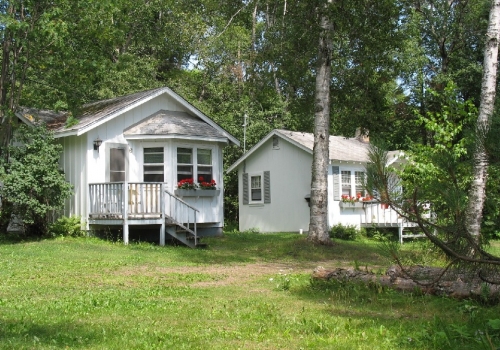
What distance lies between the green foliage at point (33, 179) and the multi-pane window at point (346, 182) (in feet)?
37.5

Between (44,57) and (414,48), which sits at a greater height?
(414,48)

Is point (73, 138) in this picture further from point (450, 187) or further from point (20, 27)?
point (450, 187)

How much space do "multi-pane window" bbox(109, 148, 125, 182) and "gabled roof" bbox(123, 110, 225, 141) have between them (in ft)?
1.95

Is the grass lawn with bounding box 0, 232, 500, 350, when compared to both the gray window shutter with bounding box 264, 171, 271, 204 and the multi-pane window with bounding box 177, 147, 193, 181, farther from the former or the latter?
the gray window shutter with bounding box 264, 171, 271, 204

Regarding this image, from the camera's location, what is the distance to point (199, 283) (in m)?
10.5

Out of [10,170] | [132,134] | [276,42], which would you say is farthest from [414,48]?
A: [10,170]

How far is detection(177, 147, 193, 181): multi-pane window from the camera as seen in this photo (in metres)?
19.4

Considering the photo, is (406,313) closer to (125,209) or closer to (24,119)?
(125,209)

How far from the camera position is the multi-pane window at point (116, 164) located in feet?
62.0

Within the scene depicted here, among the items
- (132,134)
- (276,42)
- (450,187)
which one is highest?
(276,42)

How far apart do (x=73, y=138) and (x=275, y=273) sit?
379 inches

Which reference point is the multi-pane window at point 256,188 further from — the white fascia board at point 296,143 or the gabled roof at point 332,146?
the white fascia board at point 296,143

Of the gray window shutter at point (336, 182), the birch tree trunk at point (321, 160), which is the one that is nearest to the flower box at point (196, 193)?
the birch tree trunk at point (321, 160)

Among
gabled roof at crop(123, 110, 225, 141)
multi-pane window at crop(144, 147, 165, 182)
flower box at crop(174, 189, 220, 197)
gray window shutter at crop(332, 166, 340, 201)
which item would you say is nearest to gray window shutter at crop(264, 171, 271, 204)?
gray window shutter at crop(332, 166, 340, 201)
